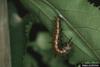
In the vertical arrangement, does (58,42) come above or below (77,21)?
below

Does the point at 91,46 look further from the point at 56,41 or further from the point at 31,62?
the point at 31,62

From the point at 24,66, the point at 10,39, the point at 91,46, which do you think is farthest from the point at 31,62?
the point at 91,46

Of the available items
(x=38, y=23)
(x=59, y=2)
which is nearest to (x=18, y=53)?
(x=38, y=23)

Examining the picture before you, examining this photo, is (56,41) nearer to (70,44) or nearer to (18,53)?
(70,44)

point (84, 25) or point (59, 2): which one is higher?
point (59, 2)

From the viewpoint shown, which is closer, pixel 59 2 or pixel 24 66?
pixel 59 2

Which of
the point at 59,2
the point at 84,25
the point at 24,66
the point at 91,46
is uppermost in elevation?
the point at 59,2
